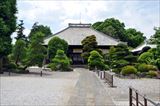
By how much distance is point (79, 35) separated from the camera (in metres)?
63.9

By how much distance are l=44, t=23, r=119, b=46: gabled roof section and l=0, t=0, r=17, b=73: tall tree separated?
797 inches

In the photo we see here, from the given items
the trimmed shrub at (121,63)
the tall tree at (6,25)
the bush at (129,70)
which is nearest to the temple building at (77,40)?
the tall tree at (6,25)

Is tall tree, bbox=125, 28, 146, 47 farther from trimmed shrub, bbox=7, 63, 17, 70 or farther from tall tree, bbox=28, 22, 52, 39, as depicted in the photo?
trimmed shrub, bbox=7, 63, 17, 70

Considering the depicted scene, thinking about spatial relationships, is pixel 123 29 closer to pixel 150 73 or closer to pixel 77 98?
pixel 150 73

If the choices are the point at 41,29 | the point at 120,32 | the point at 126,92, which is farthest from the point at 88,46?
the point at 126,92

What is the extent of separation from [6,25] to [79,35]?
2879 cm

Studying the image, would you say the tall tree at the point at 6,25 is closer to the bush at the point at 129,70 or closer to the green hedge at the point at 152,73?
the bush at the point at 129,70

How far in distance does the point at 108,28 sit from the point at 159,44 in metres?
56.4

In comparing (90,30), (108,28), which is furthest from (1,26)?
(108,28)

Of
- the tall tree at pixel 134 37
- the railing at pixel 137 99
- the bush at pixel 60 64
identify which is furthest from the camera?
the tall tree at pixel 134 37

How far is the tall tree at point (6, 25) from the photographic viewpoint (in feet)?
116

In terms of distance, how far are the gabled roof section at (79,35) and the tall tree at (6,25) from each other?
20.3m

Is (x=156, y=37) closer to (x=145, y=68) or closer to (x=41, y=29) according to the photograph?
(x=145, y=68)

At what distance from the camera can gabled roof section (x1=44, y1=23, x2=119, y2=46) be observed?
60.7 meters
